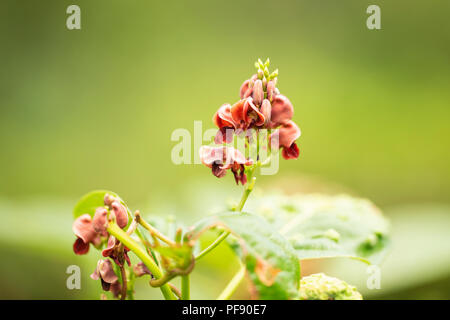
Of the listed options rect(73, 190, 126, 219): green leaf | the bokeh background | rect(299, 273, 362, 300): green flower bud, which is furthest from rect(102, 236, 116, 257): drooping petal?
the bokeh background

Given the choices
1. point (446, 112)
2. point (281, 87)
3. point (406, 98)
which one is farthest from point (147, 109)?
point (446, 112)

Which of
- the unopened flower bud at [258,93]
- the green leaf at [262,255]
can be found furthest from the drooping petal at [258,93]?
the green leaf at [262,255]

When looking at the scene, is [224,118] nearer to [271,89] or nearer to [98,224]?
[271,89]

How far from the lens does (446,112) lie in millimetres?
2908

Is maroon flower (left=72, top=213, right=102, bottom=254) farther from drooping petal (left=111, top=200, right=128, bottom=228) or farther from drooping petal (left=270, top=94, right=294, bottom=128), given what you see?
drooping petal (left=270, top=94, right=294, bottom=128)

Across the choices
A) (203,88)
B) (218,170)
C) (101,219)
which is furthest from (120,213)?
(203,88)

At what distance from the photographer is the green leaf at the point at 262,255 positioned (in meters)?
0.47

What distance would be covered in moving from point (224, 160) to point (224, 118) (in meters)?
0.05

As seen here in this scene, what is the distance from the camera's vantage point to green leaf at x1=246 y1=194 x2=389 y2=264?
73 centimetres

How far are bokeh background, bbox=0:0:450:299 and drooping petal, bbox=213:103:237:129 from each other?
1579mm

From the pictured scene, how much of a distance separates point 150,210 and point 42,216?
31 cm

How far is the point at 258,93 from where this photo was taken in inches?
21.9
